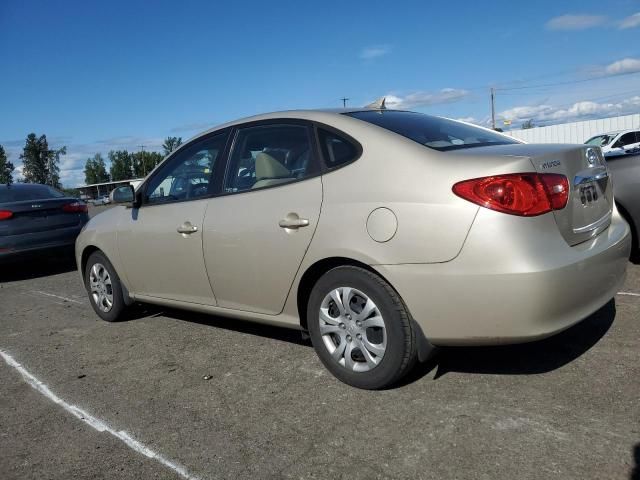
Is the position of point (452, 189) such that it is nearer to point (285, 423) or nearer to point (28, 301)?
point (285, 423)

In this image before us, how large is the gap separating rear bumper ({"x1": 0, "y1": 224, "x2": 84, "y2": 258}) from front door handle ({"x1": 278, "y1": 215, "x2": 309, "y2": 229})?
6.64 m

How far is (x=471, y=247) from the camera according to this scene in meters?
2.80

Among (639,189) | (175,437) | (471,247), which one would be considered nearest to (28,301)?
(175,437)

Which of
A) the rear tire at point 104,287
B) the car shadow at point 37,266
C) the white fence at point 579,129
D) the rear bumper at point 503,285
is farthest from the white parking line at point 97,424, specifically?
the white fence at point 579,129

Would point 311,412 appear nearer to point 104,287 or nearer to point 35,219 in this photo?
point 104,287

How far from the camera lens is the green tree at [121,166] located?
141 meters

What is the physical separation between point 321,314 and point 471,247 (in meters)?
1.07

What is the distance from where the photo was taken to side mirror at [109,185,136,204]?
16.0 ft

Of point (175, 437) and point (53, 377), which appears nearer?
point (175, 437)

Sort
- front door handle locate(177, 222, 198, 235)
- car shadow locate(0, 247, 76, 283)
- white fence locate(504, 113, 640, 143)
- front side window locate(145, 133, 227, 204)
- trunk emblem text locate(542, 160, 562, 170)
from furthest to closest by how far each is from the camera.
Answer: white fence locate(504, 113, 640, 143)
car shadow locate(0, 247, 76, 283)
front side window locate(145, 133, 227, 204)
front door handle locate(177, 222, 198, 235)
trunk emblem text locate(542, 160, 562, 170)

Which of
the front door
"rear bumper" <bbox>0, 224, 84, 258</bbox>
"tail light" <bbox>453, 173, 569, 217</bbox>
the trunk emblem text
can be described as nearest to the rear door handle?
the front door

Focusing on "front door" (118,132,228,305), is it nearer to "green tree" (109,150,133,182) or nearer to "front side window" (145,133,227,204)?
"front side window" (145,133,227,204)

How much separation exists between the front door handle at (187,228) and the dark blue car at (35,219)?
555 centimetres

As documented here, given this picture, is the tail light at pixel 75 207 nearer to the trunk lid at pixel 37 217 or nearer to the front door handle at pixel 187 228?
the trunk lid at pixel 37 217
